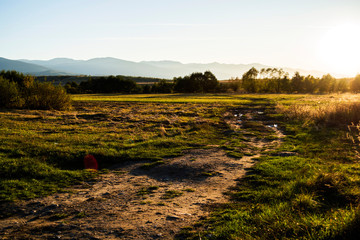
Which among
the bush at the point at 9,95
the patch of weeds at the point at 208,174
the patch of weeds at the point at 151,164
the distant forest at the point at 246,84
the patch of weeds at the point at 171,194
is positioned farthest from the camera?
the distant forest at the point at 246,84

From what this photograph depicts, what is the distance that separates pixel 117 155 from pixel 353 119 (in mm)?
21364

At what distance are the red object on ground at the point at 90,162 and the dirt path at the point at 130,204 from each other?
1171 mm

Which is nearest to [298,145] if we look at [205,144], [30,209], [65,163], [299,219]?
[205,144]

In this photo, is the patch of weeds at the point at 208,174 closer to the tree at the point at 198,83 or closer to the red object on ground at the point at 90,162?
the red object on ground at the point at 90,162

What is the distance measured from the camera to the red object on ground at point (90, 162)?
41.5 feet

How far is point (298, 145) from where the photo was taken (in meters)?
16.5

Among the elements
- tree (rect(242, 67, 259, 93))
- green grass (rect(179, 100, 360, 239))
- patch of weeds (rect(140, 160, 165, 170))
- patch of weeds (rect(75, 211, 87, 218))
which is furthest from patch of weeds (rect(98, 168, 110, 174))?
tree (rect(242, 67, 259, 93))

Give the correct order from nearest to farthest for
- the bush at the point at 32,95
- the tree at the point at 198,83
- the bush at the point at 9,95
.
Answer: the bush at the point at 9,95
the bush at the point at 32,95
the tree at the point at 198,83

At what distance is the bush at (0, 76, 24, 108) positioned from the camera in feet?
106

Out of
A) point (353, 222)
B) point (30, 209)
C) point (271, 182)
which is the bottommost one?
point (30, 209)

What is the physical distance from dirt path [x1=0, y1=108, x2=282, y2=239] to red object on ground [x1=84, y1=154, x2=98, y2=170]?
1171mm

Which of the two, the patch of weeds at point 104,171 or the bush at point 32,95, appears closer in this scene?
the patch of weeds at point 104,171

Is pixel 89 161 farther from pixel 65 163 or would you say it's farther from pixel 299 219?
pixel 299 219

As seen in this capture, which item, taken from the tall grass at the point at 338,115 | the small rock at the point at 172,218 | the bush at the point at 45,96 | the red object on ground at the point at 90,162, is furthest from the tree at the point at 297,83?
the small rock at the point at 172,218
